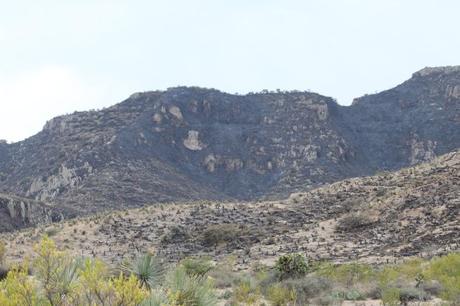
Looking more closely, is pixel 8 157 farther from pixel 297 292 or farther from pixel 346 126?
pixel 297 292

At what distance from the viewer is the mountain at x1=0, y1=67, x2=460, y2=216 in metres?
69.7

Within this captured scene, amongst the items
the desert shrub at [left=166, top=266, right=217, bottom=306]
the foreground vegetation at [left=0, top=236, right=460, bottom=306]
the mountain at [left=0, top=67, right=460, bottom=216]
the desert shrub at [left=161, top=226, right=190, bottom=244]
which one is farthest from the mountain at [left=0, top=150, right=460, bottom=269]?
the mountain at [left=0, top=67, right=460, bottom=216]

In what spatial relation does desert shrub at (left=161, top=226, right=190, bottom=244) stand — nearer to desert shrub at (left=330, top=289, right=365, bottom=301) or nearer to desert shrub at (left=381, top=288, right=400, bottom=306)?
desert shrub at (left=330, top=289, right=365, bottom=301)

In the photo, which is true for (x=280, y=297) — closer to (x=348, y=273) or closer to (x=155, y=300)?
(x=348, y=273)

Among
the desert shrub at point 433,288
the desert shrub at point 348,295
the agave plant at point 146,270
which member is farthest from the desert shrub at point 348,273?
the agave plant at point 146,270

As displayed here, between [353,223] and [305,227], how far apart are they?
2.79 metres

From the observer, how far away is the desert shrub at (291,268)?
54.2 feet

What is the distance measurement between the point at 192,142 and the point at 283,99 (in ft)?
61.9

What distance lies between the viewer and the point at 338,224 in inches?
1182

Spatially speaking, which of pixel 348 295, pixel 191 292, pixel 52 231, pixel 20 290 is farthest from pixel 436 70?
pixel 20 290

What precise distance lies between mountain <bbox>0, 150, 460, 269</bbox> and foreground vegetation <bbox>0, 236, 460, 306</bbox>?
4.52 m

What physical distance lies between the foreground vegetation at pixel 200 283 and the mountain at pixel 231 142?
4567 cm

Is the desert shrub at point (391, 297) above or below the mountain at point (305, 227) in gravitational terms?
above

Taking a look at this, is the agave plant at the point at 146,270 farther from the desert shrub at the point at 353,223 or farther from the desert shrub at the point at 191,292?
the desert shrub at the point at 353,223
